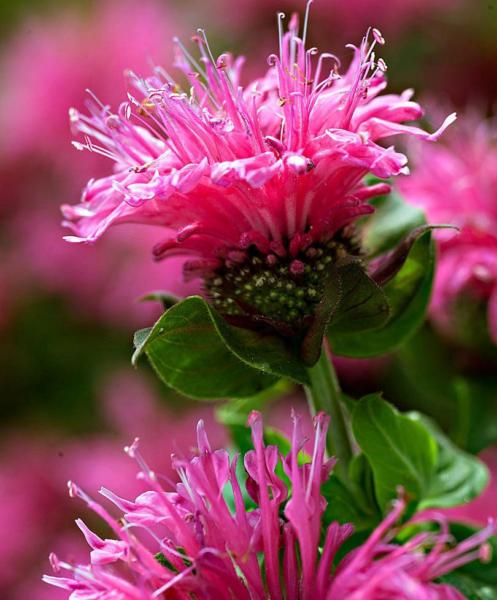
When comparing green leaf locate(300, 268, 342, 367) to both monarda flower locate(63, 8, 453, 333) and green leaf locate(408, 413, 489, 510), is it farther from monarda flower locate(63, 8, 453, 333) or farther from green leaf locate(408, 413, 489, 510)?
green leaf locate(408, 413, 489, 510)

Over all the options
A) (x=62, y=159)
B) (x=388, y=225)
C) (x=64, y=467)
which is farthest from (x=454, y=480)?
(x=62, y=159)

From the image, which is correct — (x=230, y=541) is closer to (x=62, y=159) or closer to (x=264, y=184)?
(x=264, y=184)

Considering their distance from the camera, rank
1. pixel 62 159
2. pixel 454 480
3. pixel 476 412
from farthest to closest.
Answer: pixel 62 159
pixel 476 412
pixel 454 480

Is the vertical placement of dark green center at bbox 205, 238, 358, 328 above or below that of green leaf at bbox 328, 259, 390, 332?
above

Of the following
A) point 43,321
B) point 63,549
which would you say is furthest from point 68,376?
point 63,549

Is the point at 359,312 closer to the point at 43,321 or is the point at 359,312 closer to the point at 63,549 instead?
the point at 63,549

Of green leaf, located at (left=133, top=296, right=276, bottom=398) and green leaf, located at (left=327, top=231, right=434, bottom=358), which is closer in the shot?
green leaf, located at (left=133, top=296, right=276, bottom=398)

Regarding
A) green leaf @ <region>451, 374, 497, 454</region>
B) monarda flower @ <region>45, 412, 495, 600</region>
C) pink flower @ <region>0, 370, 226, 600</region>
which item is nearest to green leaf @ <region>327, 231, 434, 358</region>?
monarda flower @ <region>45, 412, 495, 600</region>

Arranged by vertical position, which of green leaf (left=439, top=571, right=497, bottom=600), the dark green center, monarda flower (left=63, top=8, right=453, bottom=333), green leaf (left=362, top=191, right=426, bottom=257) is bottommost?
green leaf (left=439, top=571, right=497, bottom=600)

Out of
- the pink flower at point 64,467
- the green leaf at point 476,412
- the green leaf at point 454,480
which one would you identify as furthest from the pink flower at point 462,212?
the pink flower at point 64,467
